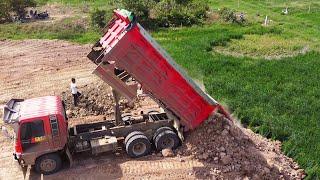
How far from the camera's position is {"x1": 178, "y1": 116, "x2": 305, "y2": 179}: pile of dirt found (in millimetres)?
12430

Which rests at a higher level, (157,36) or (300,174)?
(157,36)

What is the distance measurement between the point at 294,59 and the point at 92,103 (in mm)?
10350

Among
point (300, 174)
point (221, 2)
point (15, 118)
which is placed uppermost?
point (221, 2)

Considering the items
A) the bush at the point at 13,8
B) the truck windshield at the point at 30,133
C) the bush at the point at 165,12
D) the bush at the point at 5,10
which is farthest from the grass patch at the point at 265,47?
the bush at the point at 5,10

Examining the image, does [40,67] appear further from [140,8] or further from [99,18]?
[140,8]

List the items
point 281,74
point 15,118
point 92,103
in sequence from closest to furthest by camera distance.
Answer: point 15,118 → point 92,103 → point 281,74

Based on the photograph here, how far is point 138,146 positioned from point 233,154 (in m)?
2.81

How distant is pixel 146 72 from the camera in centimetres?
1238

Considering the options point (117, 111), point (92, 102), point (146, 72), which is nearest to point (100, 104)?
point (92, 102)

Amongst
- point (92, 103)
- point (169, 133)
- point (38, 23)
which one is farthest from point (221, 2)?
point (169, 133)

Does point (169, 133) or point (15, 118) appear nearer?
point (15, 118)

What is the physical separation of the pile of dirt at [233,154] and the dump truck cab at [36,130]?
367 centimetres

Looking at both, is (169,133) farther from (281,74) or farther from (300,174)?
(281,74)

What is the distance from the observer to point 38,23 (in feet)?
96.3
